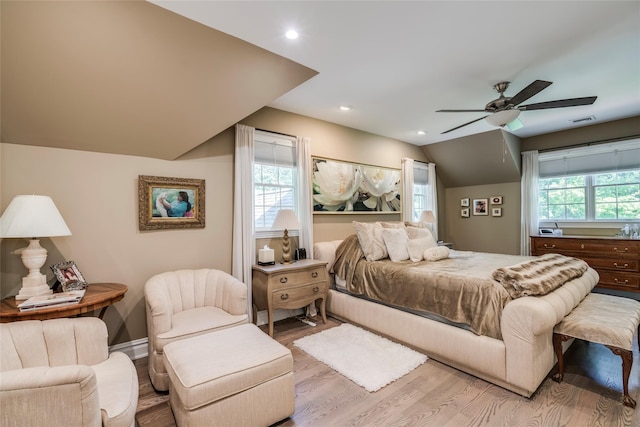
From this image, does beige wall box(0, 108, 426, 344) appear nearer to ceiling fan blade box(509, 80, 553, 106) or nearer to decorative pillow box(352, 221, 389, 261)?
decorative pillow box(352, 221, 389, 261)

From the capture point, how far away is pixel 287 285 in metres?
3.20

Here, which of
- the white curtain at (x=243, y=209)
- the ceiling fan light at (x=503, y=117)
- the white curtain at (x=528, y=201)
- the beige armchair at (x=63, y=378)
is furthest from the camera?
the white curtain at (x=528, y=201)

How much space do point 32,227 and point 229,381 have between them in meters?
1.70

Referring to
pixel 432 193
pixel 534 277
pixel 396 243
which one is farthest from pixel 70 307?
Result: pixel 432 193

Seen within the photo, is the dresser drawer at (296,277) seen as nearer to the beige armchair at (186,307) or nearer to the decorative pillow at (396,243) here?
the beige armchair at (186,307)

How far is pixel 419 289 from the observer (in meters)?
2.83

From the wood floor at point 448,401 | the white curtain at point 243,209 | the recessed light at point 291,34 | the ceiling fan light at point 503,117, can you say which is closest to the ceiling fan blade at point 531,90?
the ceiling fan light at point 503,117

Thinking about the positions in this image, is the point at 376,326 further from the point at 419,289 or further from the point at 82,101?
the point at 82,101

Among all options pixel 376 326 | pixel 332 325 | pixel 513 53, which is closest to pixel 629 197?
pixel 513 53

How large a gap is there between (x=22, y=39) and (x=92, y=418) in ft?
6.59

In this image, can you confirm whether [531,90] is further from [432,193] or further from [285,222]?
[432,193]

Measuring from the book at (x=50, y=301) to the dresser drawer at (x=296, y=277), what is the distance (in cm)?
160

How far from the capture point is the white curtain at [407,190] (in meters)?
5.32

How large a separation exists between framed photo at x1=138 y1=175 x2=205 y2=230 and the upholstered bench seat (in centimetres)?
345
